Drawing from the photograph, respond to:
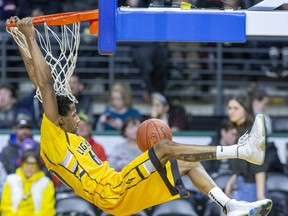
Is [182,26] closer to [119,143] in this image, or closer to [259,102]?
[119,143]

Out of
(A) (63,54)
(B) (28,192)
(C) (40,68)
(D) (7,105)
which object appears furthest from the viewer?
(D) (7,105)

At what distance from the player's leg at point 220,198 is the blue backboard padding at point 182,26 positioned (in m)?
1.51

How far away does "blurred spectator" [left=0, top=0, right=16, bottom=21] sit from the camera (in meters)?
15.2

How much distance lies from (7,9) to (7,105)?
180cm

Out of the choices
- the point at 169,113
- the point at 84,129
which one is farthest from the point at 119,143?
the point at 169,113

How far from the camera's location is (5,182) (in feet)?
41.7

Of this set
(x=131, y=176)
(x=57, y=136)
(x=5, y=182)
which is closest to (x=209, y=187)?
(x=131, y=176)

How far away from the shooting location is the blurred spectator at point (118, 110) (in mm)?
13875

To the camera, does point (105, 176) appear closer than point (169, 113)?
Yes

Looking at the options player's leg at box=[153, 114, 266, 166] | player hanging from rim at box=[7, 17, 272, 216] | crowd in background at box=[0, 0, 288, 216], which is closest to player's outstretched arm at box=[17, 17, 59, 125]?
player hanging from rim at box=[7, 17, 272, 216]

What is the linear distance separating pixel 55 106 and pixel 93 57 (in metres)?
5.96

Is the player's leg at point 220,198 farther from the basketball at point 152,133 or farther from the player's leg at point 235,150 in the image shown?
the player's leg at point 235,150

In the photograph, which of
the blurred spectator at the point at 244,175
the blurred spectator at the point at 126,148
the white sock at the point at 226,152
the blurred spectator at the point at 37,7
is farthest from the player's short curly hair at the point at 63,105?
the blurred spectator at the point at 37,7

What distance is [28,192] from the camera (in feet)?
41.0
